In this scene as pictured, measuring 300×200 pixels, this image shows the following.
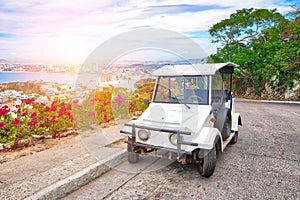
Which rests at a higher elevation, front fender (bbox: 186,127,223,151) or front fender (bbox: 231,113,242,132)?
front fender (bbox: 186,127,223,151)

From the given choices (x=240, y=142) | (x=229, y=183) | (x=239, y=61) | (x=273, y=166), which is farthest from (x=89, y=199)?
(x=239, y=61)

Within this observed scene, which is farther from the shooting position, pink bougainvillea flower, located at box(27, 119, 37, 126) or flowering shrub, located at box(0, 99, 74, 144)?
pink bougainvillea flower, located at box(27, 119, 37, 126)

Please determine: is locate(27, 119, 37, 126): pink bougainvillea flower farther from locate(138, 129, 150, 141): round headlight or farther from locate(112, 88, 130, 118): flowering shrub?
locate(112, 88, 130, 118): flowering shrub

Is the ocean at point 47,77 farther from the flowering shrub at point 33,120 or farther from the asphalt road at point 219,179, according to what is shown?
the asphalt road at point 219,179

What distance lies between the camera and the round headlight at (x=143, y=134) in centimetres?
373

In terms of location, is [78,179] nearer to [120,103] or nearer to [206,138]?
[206,138]

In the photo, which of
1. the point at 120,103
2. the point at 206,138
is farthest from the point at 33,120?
the point at 206,138

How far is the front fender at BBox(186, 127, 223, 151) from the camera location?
3457 mm

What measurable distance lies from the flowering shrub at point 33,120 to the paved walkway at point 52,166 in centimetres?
58

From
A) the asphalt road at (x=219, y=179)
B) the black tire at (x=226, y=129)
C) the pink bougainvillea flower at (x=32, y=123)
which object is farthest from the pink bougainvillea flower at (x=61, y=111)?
the black tire at (x=226, y=129)

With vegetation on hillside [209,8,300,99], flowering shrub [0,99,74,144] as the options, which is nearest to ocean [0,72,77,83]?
flowering shrub [0,99,74,144]

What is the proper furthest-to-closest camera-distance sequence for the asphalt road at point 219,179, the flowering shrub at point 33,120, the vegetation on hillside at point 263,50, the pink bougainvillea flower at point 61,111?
the vegetation on hillside at point 263,50, the pink bougainvillea flower at point 61,111, the flowering shrub at point 33,120, the asphalt road at point 219,179

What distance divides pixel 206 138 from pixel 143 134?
1.02 m

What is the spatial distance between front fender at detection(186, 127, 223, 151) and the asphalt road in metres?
0.64
